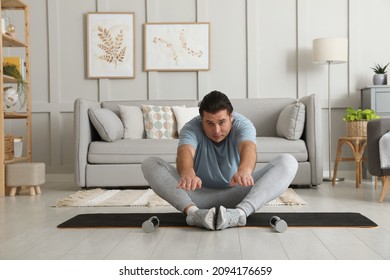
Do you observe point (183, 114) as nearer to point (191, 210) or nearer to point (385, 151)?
point (385, 151)

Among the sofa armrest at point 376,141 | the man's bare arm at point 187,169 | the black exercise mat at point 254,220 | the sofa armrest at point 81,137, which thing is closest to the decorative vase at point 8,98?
the sofa armrest at point 81,137

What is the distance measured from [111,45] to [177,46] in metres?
0.73

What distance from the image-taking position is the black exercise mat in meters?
2.83

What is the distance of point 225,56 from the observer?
6.00 m

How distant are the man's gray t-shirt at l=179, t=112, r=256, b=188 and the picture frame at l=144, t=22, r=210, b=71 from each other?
129 inches

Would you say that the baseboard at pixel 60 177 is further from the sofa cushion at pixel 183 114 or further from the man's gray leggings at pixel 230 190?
the man's gray leggings at pixel 230 190

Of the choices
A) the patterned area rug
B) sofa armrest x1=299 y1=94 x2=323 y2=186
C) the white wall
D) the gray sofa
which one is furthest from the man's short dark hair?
the white wall

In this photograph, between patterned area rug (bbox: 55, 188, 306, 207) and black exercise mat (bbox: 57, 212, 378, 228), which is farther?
patterned area rug (bbox: 55, 188, 306, 207)

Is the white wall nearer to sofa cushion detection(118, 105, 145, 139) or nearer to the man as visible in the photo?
sofa cushion detection(118, 105, 145, 139)

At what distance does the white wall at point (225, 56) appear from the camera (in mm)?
5938

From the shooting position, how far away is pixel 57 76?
239 inches

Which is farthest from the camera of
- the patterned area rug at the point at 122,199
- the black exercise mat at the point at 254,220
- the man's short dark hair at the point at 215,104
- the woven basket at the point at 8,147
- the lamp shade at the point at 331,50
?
the lamp shade at the point at 331,50

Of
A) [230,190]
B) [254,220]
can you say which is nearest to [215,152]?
[230,190]

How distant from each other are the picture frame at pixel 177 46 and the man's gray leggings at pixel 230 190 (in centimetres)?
322
